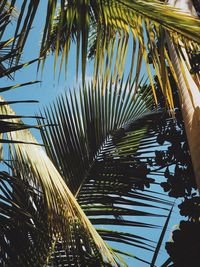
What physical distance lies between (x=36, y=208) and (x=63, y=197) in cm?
36

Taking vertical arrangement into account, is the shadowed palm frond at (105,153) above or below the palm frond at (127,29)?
below

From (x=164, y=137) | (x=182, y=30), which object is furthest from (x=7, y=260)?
(x=164, y=137)

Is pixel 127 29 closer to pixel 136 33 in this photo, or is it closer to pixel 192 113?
pixel 136 33

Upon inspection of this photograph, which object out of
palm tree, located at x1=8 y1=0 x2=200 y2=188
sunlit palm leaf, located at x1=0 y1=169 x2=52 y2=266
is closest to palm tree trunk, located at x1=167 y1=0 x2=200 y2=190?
palm tree, located at x1=8 y1=0 x2=200 y2=188

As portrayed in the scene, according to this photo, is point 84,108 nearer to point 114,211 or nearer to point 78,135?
point 78,135

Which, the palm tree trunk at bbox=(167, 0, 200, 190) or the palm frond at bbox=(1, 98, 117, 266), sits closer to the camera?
the palm tree trunk at bbox=(167, 0, 200, 190)

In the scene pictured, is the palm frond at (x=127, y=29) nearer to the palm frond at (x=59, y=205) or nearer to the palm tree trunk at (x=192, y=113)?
the palm tree trunk at (x=192, y=113)

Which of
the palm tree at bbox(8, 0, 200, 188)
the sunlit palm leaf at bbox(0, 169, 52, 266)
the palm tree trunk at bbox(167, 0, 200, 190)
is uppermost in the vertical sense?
the palm tree at bbox(8, 0, 200, 188)

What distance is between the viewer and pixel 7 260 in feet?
5.02

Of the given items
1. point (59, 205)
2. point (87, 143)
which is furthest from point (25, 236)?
point (87, 143)

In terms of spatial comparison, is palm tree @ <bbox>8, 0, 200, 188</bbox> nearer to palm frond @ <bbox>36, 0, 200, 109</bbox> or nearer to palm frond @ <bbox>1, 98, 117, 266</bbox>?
palm frond @ <bbox>36, 0, 200, 109</bbox>

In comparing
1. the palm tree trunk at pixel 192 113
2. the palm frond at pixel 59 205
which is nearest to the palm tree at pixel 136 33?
the palm tree trunk at pixel 192 113

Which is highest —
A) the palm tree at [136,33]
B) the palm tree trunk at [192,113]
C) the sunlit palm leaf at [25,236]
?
the palm tree at [136,33]

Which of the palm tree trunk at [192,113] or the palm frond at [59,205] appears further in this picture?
the palm frond at [59,205]
